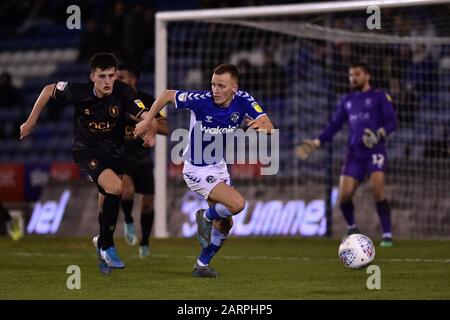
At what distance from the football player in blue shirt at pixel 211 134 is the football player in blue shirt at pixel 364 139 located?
3.89m

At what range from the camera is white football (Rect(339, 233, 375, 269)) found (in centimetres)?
855

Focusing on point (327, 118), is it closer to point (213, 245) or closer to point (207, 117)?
point (207, 117)

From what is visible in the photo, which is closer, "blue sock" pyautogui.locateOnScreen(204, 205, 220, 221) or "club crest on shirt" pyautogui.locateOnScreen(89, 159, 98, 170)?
"blue sock" pyautogui.locateOnScreen(204, 205, 220, 221)

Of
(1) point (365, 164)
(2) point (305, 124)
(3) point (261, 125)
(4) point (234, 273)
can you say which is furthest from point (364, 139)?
(3) point (261, 125)

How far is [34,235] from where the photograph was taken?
1535cm

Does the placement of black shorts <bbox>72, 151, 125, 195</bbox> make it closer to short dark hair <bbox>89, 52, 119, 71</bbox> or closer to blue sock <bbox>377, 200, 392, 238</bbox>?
short dark hair <bbox>89, 52, 119, 71</bbox>

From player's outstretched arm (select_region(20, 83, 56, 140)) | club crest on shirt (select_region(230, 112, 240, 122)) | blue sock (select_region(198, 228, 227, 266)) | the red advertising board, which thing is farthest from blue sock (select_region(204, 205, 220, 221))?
the red advertising board

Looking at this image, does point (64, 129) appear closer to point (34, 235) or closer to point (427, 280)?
point (34, 235)

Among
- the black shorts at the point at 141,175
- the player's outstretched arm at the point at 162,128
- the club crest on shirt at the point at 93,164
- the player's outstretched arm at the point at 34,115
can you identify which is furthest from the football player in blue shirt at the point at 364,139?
the player's outstretched arm at the point at 34,115

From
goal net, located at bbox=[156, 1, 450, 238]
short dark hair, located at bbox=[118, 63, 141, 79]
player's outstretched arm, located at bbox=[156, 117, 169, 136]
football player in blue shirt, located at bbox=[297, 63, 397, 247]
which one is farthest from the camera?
goal net, located at bbox=[156, 1, 450, 238]

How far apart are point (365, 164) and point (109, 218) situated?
4756 millimetres

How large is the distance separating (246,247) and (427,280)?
15.0 ft

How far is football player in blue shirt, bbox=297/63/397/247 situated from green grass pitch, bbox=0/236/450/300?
0.51 meters
